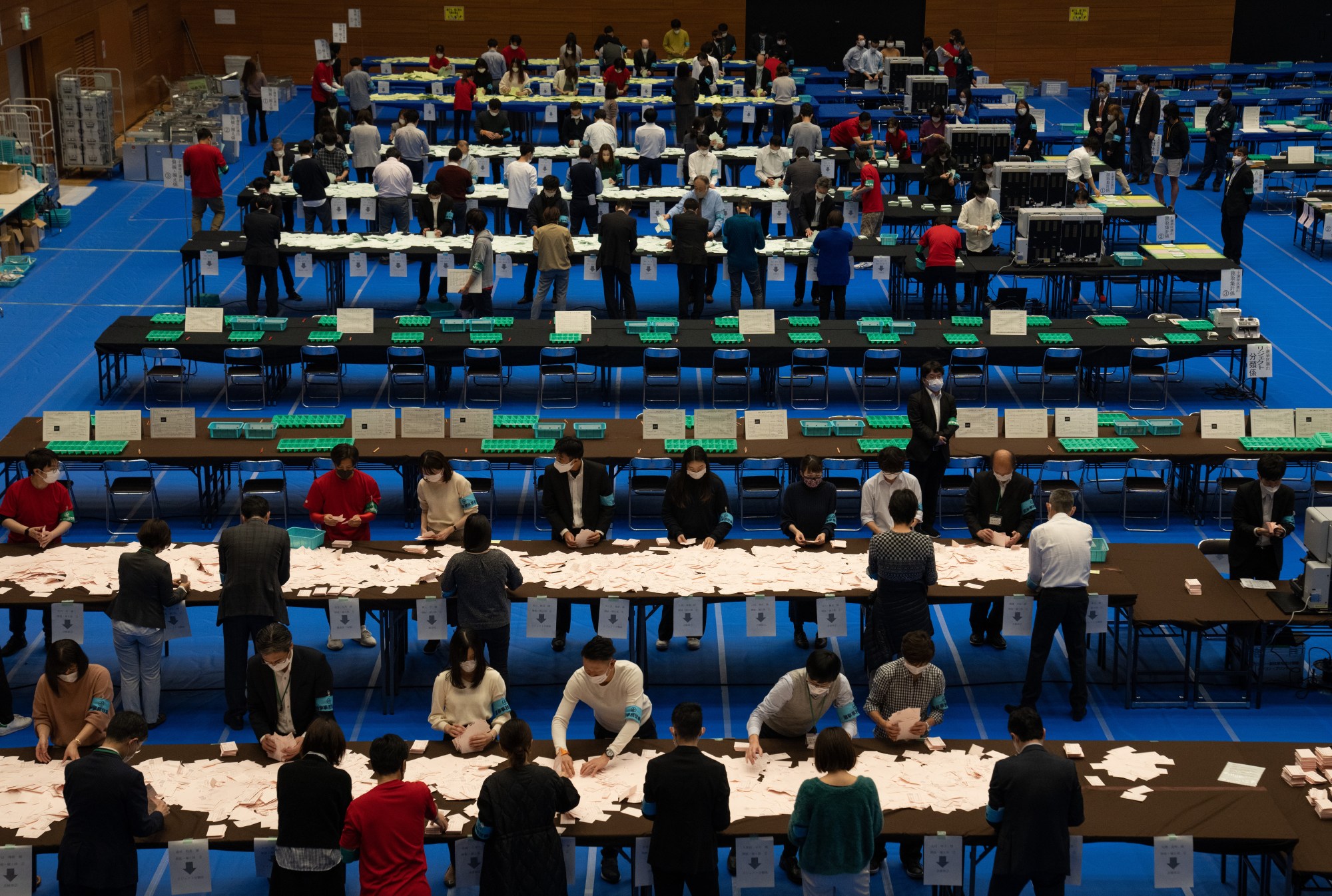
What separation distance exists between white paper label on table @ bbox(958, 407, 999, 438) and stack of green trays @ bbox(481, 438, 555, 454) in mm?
3779

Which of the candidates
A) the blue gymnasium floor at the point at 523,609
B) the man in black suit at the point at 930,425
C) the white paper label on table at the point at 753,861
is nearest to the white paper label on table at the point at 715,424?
the blue gymnasium floor at the point at 523,609

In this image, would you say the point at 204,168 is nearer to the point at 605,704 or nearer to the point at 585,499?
the point at 585,499

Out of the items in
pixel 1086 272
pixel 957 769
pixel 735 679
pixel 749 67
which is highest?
pixel 749 67

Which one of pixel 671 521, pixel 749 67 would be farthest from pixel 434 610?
A: pixel 749 67

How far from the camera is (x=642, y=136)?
24984 mm

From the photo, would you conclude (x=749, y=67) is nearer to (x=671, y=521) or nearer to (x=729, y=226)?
(x=729, y=226)

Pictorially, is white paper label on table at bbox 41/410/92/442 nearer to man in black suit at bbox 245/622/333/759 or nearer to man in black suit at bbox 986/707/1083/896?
man in black suit at bbox 245/622/333/759

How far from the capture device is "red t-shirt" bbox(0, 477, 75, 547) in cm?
1147

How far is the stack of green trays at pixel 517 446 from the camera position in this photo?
13.8m

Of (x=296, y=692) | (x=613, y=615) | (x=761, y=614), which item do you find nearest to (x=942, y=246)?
(x=761, y=614)

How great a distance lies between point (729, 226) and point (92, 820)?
1285 centimetres

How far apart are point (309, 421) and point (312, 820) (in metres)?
7.39

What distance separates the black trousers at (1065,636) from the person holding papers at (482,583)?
3.53 metres

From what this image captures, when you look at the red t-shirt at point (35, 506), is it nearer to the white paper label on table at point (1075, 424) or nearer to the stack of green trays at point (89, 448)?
the stack of green trays at point (89, 448)
